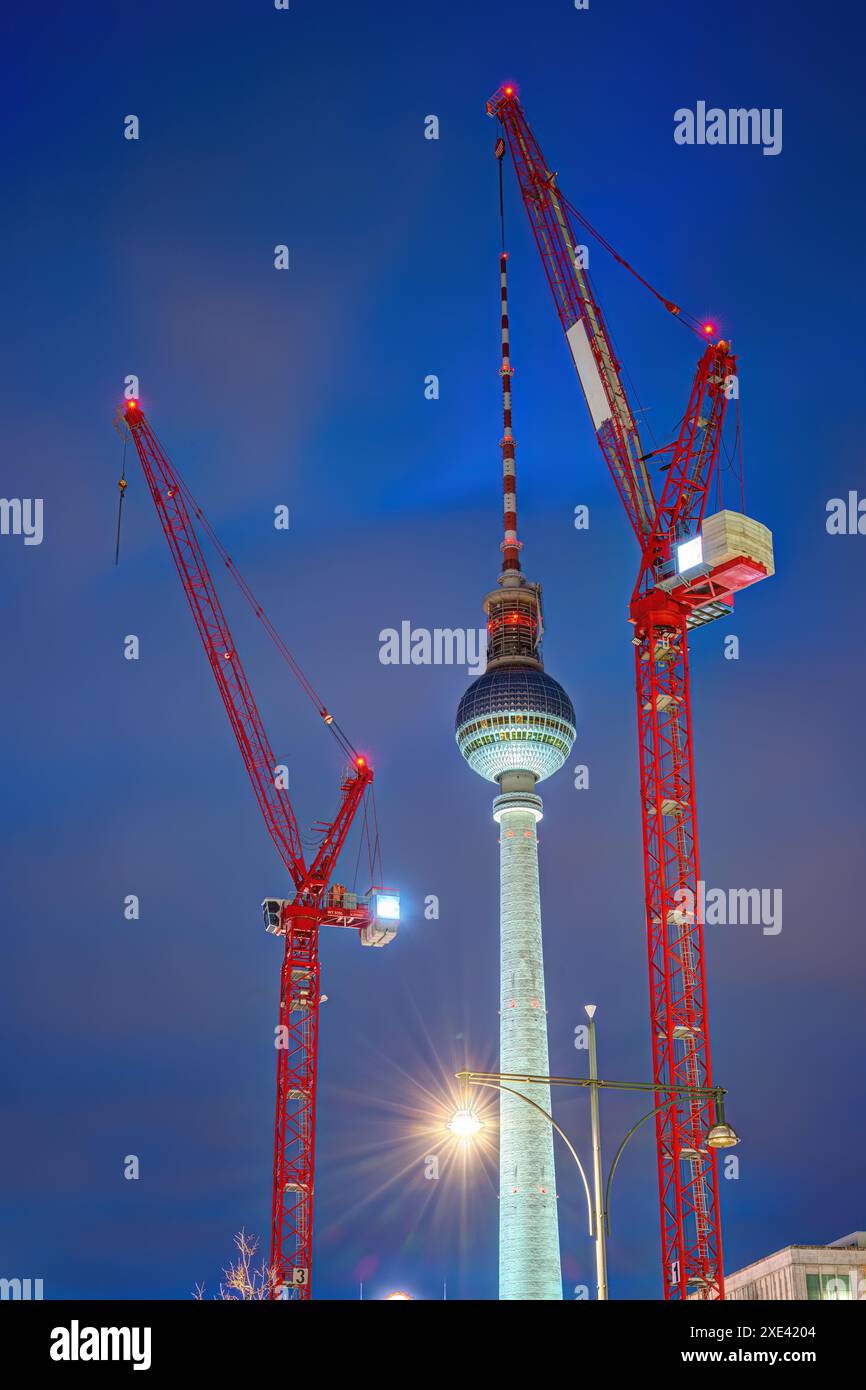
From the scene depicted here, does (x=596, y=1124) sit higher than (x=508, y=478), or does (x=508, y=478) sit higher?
(x=508, y=478)

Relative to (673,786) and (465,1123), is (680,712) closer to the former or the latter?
(673,786)

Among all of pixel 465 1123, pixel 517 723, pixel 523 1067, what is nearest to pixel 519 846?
pixel 517 723

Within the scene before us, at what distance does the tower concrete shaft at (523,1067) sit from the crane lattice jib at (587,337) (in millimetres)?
54084

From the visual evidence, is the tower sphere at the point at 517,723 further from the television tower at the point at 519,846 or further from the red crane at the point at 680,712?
the red crane at the point at 680,712

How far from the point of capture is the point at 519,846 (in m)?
177

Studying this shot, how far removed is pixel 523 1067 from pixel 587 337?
74.8 metres

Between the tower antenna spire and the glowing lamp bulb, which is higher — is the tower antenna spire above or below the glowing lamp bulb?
above

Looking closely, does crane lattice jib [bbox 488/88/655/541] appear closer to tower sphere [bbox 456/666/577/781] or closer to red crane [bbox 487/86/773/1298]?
red crane [bbox 487/86/773/1298]

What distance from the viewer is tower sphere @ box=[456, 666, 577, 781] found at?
182750 mm

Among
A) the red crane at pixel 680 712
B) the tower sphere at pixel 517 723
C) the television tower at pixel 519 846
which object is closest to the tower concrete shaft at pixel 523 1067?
the television tower at pixel 519 846

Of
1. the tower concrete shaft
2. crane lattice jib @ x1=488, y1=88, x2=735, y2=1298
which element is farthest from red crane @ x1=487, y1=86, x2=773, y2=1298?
the tower concrete shaft

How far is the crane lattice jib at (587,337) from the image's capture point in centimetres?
13438

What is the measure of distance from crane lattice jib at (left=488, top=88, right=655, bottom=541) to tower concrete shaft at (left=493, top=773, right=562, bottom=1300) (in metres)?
54.1
